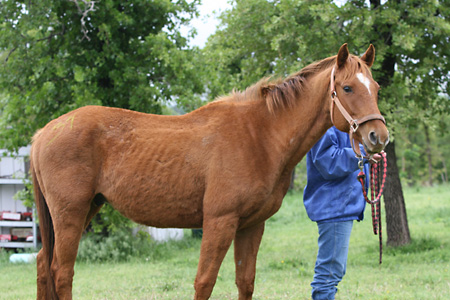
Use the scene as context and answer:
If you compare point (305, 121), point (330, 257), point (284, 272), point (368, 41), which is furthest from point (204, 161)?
point (368, 41)

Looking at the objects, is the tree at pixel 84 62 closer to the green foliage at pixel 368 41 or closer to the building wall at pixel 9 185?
the green foliage at pixel 368 41

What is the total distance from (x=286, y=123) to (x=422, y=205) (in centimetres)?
1426

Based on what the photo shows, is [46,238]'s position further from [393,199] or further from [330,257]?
[393,199]

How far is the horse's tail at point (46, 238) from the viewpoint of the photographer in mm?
3662

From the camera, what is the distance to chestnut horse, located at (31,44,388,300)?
3223mm

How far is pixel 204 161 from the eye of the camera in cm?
335

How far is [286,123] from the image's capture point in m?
3.46

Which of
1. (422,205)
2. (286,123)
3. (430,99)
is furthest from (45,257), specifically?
(422,205)

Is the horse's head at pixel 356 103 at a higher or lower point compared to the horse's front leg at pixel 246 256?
higher

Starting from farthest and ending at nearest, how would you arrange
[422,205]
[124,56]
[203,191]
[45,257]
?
[422,205]
[124,56]
[45,257]
[203,191]

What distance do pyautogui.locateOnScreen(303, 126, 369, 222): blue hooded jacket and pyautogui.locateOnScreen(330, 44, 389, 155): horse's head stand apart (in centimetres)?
47

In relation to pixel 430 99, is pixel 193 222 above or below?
below

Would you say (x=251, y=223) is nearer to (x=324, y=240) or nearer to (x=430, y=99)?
(x=324, y=240)

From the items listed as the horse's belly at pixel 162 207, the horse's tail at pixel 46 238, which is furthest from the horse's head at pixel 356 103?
the horse's tail at pixel 46 238
